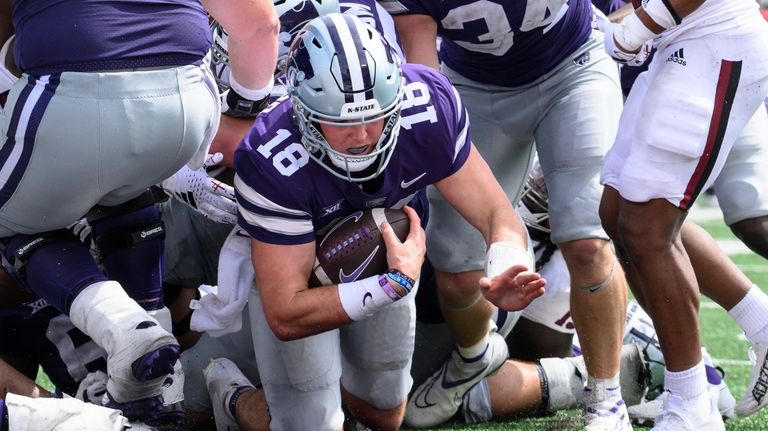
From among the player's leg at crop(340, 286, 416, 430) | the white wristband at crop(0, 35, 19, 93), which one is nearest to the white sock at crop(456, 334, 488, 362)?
the player's leg at crop(340, 286, 416, 430)

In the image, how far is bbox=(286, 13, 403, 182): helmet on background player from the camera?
10.3 ft

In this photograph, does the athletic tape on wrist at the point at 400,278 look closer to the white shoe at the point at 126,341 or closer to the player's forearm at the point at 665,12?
the white shoe at the point at 126,341

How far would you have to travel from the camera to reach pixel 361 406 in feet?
12.2

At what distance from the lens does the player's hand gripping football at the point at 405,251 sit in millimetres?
3188

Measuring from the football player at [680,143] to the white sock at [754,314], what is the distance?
568 millimetres

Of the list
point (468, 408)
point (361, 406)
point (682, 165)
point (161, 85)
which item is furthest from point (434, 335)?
point (161, 85)

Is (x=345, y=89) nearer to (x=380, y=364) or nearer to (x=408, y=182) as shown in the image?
(x=408, y=182)

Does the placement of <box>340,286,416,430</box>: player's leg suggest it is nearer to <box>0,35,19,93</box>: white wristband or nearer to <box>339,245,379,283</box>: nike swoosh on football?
<box>339,245,379,283</box>: nike swoosh on football

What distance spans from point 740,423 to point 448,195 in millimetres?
1391

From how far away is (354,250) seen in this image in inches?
129

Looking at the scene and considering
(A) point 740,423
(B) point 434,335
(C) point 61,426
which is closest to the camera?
(C) point 61,426

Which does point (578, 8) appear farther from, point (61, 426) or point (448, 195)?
point (61, 426)

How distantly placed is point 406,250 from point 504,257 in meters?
0.28

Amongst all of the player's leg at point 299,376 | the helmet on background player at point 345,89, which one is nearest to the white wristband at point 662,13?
the helmet on background player at point 345,89
